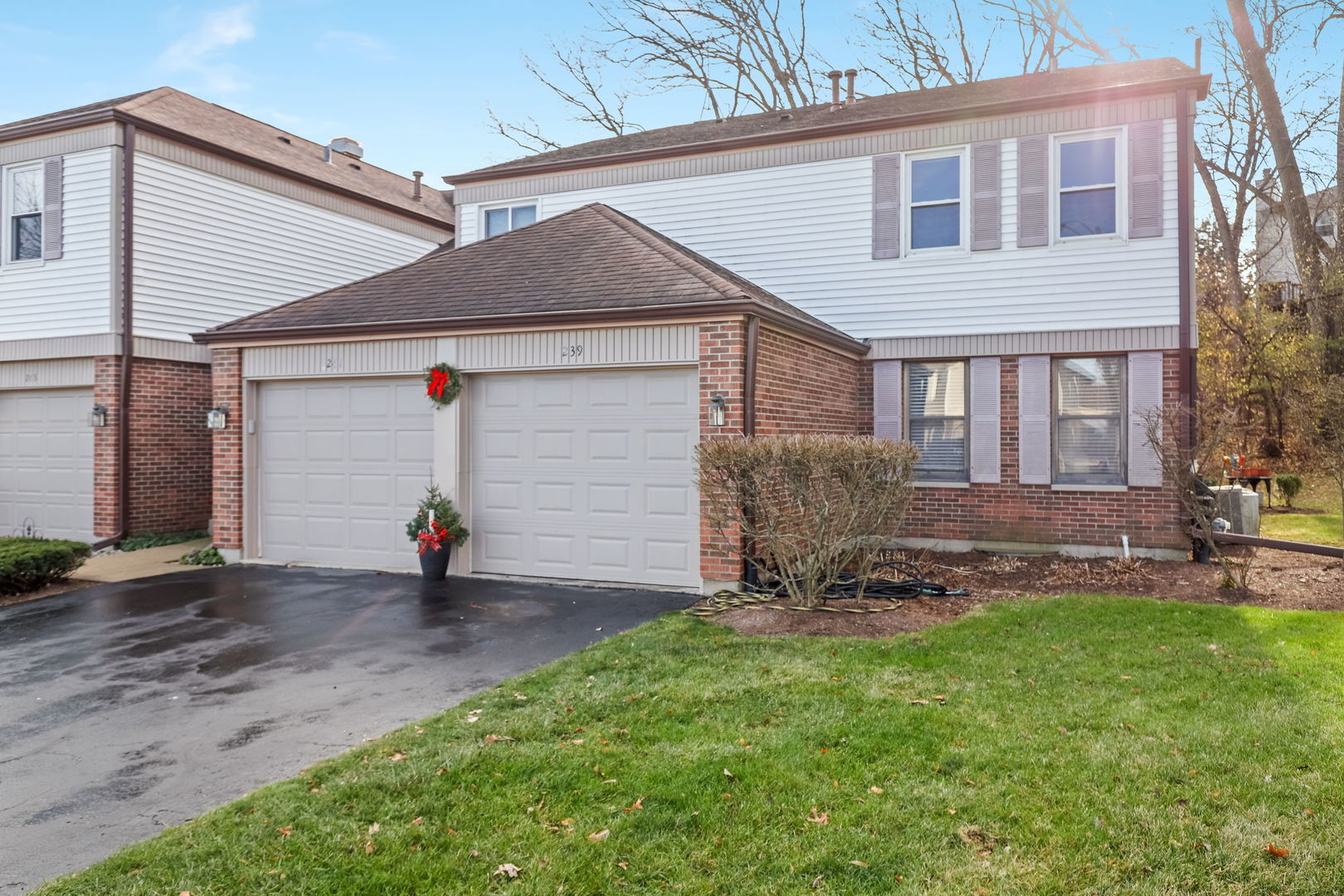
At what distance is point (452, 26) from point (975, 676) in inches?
509

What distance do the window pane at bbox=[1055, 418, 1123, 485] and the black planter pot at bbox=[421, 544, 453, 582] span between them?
7810 millimetres

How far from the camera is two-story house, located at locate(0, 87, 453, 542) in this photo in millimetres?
12531

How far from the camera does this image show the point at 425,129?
56.3ft

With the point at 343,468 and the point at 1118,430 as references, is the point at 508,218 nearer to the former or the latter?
the point at 343,468

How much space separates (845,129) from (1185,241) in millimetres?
4599

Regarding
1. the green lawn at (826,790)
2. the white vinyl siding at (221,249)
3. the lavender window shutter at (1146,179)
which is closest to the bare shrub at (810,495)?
the green lawn at (826,790)

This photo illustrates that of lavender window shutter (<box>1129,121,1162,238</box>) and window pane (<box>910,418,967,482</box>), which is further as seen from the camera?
window pane (<box>910,418,967,482</box>)

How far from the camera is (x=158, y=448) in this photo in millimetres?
13109

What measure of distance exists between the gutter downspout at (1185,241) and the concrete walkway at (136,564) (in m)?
12.7

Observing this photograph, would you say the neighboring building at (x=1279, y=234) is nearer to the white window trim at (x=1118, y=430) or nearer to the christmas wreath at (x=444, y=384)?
the white window trim at (x=1118, y=430)

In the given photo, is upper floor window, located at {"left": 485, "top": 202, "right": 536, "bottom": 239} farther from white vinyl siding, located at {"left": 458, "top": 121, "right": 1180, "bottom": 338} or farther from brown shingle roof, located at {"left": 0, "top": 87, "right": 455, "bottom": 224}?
brown shingle roof, located at {"left": 0, "top": 87, "right": 455, "bottom": 224}

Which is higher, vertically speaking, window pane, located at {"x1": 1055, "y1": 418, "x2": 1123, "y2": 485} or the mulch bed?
window pane, located at {"x1": 1055, "y1": 418, "x2": 1123, "y2": 485}

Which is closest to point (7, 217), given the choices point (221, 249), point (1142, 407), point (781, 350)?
point (221, 249)

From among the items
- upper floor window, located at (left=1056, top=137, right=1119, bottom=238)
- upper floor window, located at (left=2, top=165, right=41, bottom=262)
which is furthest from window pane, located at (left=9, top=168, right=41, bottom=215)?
upper floor window, located at (left=1056, top=137, right=1119, bottom=238)
